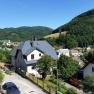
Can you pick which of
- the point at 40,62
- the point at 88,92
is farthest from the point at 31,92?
the point at 40,62

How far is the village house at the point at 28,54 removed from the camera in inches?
2088

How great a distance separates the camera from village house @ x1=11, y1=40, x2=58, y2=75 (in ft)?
174

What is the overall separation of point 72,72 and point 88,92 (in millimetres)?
16830

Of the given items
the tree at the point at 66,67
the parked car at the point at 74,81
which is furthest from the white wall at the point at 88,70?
the tree at the point at 66,67

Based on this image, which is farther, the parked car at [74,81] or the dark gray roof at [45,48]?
the dark gray roof at [45,48]

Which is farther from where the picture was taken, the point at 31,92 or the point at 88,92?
the point at 31,92

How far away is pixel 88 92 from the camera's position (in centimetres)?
3078

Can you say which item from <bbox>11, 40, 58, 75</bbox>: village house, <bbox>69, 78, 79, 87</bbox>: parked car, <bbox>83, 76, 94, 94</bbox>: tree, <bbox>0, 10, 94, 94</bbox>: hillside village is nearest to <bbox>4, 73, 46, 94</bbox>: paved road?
<bbox>0, 10, 94, 94</bbox>: hillside village

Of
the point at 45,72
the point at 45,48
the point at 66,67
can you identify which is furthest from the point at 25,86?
the point at 45,48

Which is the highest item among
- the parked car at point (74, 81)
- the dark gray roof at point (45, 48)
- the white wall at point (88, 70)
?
the dark gray roof at point (45, 48)

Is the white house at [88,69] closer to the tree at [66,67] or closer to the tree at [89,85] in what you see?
the tree at [66,67]

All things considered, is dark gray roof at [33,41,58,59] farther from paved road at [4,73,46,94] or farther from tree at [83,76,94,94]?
A: tree at [83,76,94,94]

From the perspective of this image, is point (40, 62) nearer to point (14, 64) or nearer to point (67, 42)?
point (14, 64)

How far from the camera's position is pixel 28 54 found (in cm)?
5381
